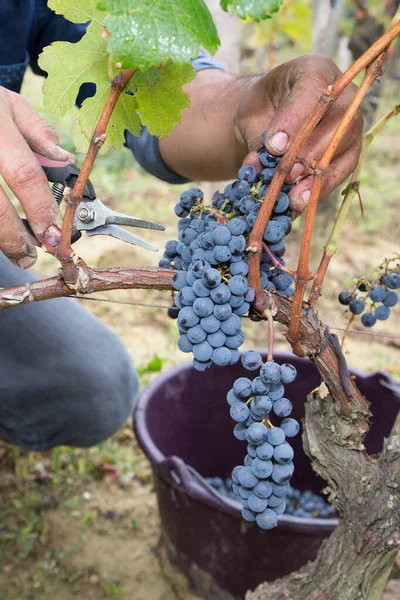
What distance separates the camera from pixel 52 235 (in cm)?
115

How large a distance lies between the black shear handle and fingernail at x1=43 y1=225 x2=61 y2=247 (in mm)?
94

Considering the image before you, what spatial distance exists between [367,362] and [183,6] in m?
2.78

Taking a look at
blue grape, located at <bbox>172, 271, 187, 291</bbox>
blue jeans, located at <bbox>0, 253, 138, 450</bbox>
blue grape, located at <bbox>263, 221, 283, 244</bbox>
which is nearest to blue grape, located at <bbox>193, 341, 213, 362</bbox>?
blue grape, located at <bbox>172, 271, 187, 291</bbox>

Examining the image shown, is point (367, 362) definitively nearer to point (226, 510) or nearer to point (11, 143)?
point (226, 510)

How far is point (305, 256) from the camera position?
1039 millimetres

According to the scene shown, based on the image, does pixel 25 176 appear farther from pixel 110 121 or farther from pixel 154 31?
pixel 154 31

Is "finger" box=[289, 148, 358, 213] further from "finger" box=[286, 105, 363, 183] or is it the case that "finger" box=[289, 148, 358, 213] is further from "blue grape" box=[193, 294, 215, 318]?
"blue grape" box=[193, 294, 215, 318]

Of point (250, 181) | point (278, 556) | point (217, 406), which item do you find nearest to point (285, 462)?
point (250, 181)

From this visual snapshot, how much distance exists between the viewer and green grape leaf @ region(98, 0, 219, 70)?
35.2 inches

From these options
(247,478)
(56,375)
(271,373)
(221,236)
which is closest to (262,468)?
(247,478)

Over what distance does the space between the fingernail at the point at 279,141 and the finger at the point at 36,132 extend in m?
0.37

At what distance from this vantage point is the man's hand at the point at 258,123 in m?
1.24

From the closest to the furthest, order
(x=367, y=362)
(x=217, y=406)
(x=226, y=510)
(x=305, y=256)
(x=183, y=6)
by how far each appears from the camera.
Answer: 1. (x=183, y=6)
2. (x=305, y=256)
3. (x=226, y=510)
4. (x=217, y=406)
5. (x=367, y=362)

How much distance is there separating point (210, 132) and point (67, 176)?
758mm
